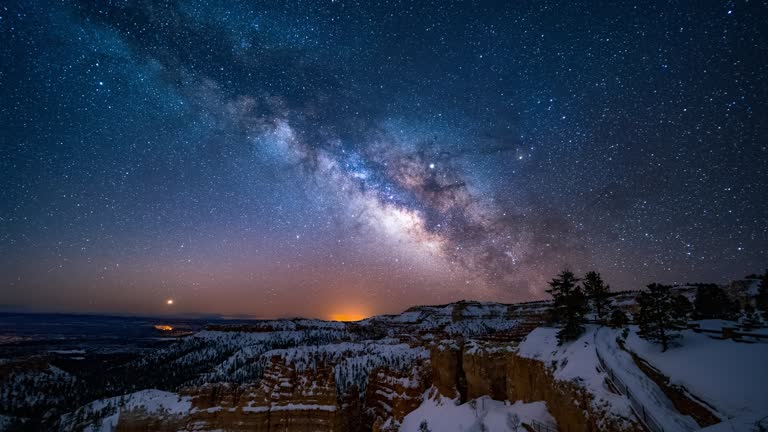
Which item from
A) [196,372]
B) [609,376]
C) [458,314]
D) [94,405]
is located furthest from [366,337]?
[609,376]

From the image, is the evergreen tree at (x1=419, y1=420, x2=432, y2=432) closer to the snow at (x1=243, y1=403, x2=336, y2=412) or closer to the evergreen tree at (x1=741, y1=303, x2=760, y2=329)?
the snow at (x1=243, y1=403, x2=336, y2=412)

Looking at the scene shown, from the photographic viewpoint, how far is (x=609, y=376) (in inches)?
666

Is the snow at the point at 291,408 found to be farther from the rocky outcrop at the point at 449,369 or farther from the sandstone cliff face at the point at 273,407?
the rocky outcrop at the point at 449,369

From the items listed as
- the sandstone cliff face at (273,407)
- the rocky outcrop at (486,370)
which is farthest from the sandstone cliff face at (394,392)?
the rocky outcrop at (486,370)

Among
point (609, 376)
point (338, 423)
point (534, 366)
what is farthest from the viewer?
point (338, 423)

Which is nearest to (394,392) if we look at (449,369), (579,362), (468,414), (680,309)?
(449,369)

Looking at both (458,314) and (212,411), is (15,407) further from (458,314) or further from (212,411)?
(458,314)

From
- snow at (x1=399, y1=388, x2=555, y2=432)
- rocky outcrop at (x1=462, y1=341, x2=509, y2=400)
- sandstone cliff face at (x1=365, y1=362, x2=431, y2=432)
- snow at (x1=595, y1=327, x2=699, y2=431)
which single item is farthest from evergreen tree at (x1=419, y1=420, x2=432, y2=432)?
snow at (x1=595, y1=327, x2=699, y2=431)

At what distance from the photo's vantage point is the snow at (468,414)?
2203cm

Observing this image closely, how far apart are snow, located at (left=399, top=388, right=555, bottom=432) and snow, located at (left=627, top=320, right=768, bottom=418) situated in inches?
289

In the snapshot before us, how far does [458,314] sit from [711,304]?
152 m

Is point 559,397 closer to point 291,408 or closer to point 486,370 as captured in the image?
point 486,370

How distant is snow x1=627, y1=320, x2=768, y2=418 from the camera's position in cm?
1216

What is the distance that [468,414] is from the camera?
91.7 ft
